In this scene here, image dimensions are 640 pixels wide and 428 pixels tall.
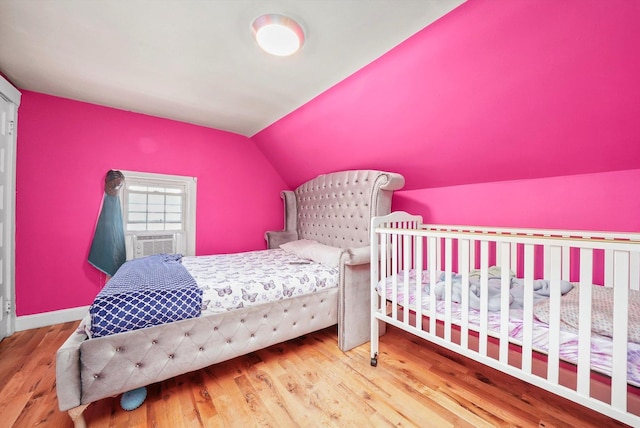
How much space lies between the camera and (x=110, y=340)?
4.19 ft

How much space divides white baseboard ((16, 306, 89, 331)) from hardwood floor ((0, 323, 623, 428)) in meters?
0.38

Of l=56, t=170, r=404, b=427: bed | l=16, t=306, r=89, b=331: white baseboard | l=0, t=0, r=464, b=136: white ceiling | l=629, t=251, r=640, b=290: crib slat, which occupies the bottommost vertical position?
l=16, t=306, r=89, b=331: white baseboard

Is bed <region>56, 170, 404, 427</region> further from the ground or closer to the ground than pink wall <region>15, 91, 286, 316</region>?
closer to the ground

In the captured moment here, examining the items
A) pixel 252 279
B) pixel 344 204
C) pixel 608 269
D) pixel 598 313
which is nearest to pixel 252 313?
pixel 252 279

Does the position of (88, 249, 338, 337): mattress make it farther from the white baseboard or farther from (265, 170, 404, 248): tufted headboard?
the white baseboard

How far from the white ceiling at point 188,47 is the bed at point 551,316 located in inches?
49.5

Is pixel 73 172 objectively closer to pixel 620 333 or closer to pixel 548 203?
pixel 620 333

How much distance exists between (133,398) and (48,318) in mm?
1854

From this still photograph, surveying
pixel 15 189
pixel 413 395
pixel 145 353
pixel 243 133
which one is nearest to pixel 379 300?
pixel 413 395

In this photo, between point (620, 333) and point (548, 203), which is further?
point (548, 203)

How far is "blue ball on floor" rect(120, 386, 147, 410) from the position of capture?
139 cm

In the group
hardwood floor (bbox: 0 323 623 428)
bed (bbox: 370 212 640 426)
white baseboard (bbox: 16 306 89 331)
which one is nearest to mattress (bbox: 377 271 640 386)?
bed (bbox: 370 212 640 426)

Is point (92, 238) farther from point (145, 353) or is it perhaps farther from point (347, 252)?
point (347, 252)

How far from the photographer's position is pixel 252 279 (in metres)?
1.84
